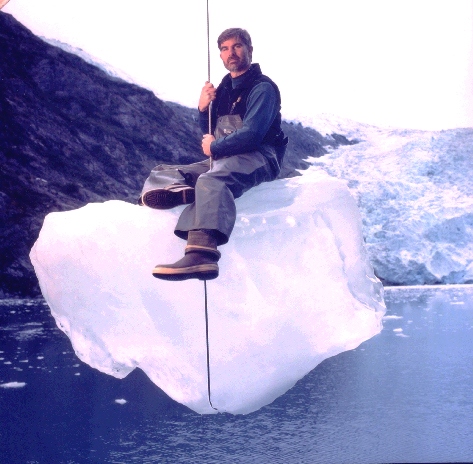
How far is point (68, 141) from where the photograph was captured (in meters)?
9.21

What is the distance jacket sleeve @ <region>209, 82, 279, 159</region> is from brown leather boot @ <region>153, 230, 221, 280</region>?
0.79 ft

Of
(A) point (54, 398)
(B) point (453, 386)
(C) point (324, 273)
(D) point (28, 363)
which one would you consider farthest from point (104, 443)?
(B) point (453, 386)

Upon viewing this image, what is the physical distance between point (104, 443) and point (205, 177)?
8.74 ft

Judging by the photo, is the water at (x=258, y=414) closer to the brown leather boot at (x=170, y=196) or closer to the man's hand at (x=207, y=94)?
the brown leather boot at (x=170, y=196)

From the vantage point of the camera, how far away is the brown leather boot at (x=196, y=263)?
3.20 feet

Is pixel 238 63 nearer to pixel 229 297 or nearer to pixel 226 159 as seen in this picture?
pixel 226 159

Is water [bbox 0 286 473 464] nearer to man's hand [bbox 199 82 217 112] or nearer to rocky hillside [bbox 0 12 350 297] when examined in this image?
man's hand [bbox 199 82 217 112]

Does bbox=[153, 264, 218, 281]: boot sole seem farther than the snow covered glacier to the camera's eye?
No

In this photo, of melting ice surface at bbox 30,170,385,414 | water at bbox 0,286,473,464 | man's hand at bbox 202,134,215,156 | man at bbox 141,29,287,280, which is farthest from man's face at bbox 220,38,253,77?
water at bbox 0,286,473,464

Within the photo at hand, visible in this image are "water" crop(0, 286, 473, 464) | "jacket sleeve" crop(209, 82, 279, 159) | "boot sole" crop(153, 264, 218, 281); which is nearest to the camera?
"boot sole" crop(153, 264, 218, 281)

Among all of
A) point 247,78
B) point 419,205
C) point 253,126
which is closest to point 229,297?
point 253,126

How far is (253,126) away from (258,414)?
152 inches

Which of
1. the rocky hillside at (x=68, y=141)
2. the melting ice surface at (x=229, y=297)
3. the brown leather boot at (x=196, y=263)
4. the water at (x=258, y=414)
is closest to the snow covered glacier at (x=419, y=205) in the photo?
the rocky hillside at (x=68, y=141)

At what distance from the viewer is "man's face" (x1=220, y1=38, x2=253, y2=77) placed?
1.21 meters
